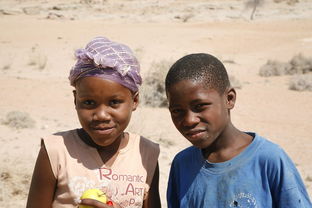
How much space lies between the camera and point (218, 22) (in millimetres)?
28000

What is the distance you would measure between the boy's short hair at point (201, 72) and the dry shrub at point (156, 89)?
689 cm

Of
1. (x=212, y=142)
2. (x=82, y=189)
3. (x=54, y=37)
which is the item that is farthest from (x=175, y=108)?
(x=54, y=37)

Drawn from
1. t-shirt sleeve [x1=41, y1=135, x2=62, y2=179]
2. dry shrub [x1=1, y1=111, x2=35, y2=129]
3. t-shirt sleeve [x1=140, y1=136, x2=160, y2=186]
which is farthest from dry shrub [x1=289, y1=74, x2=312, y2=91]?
t-shirt sleeve [x1=41, y1=135, x2=62, y2=179]

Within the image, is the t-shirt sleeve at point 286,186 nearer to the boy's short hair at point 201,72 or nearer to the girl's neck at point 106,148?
the boy's short hair at point 201,72

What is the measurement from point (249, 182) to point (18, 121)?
18.3ft

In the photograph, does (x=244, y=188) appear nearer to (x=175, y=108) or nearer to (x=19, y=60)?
(x=175, y=108)

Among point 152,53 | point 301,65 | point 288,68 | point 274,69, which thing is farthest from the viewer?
point 152,53

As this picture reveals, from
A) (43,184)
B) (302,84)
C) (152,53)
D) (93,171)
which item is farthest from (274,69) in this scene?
(43,184)

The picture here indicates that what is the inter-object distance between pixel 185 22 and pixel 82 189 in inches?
1091

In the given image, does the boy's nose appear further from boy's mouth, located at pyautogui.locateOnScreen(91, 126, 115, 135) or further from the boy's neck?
boy's mouth, located at pyautogui.locateOnScreen(91, 126, 115, 135)

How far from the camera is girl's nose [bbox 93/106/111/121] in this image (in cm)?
185

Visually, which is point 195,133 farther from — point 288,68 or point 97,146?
point 288,68

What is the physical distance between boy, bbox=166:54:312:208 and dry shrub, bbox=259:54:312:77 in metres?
11.0

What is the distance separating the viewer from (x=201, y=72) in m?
1.83
